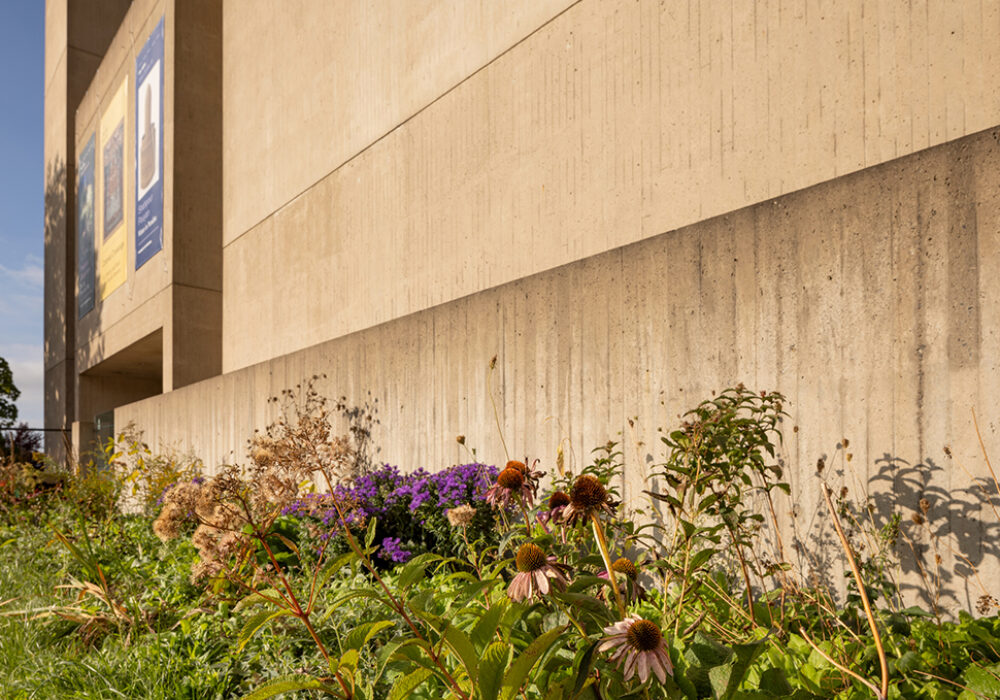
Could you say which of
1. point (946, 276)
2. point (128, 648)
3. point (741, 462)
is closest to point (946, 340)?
point (946, 276)

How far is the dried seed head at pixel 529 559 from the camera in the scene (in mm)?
1370

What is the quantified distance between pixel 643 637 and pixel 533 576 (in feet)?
0.84

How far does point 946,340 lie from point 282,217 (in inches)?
367

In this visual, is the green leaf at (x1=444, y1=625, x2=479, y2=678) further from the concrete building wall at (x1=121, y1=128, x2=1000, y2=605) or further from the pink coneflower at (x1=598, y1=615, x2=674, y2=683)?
the concrete building wall at (x1=121, y1=128, x2=1000, y2=605)

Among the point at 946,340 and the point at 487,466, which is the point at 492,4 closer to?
the point at 487,466

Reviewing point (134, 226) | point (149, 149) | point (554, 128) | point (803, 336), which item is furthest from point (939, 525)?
point (134, 226)

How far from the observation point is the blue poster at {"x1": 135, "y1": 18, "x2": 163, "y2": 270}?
1352 centimetres

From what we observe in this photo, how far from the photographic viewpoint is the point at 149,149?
14.0 meters

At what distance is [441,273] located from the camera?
7.10 m

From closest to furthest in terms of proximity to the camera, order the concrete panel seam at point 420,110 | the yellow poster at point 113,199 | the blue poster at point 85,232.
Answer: the concrete panel seam at point 420,110 < the yellow poster at point 113,199 < the blue poster at point 85,232

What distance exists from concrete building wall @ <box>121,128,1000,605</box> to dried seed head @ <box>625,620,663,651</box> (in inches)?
83.8

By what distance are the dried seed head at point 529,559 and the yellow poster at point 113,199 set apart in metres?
16.2

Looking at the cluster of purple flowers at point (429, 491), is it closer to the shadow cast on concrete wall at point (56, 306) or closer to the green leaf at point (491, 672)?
the green leaf at point (491, 672)

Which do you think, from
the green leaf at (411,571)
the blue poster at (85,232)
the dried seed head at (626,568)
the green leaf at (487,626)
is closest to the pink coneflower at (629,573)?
the dried seed head at (626,568)
